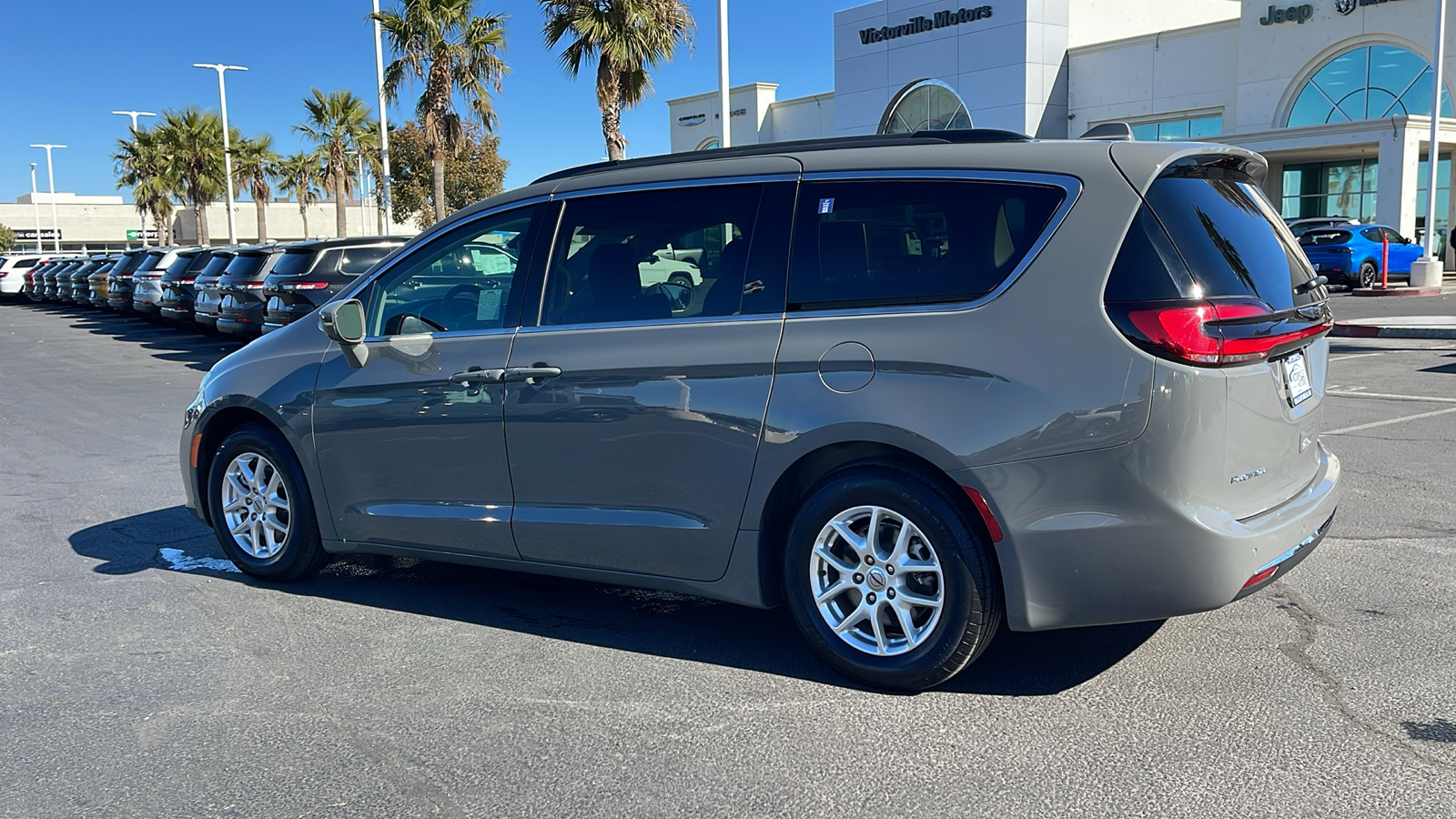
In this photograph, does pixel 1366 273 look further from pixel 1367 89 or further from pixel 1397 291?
pixel 1367 89

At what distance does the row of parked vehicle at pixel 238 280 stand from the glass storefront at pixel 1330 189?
28.8m

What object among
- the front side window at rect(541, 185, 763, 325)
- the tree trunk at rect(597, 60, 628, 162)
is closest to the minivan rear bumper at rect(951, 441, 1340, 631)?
the front side window at rect(541, 185, 763, 325)

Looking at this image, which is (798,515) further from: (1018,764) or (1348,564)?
(1348,564)

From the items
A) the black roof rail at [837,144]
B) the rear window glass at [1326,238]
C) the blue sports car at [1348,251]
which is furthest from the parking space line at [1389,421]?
the rear window glass at [1326,238]

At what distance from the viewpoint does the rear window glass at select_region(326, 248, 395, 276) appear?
16.0m

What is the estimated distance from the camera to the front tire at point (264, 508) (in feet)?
18.1

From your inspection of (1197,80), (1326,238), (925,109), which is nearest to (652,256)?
(1326,238)

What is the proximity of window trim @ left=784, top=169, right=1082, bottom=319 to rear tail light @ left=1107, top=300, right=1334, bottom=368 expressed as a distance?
32 cm

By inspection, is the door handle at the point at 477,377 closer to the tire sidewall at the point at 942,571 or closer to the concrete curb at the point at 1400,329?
the tire sidewall at the point at 942,571

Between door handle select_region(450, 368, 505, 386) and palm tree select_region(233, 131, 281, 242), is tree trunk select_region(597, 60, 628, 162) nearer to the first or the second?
door handle select_region(450, 368, 505, 386)

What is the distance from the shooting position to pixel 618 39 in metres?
23.5

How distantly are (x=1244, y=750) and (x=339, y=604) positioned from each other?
12.1ft

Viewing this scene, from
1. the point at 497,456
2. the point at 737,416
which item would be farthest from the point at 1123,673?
the point at 497,456

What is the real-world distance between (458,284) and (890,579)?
228 centimetres
